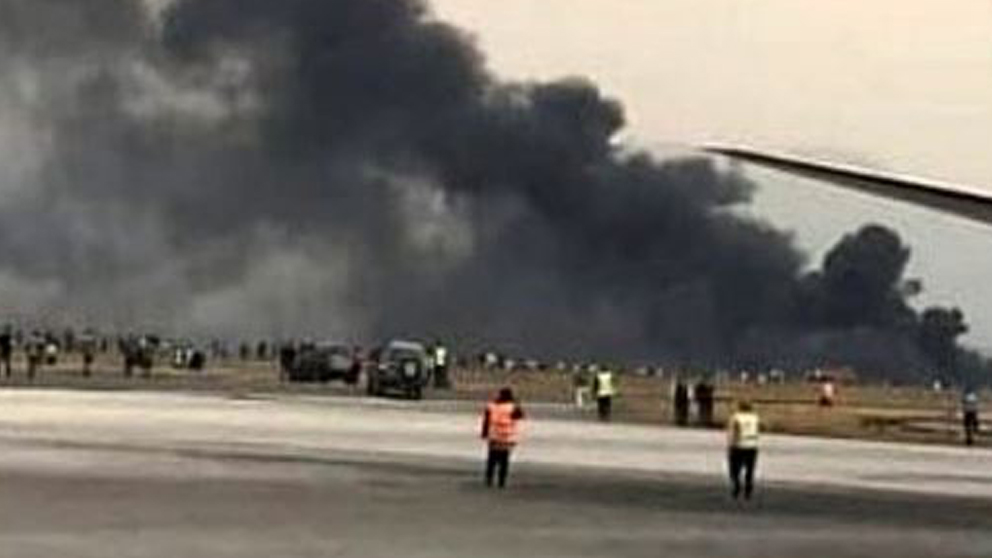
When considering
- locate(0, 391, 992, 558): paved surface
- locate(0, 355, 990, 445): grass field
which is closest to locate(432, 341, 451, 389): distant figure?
locate(0, 355, 990, 445): grass field

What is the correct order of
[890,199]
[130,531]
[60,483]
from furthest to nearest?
[890,199]
[60,483]
[130,531]

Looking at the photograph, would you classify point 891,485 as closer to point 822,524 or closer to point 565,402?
point 822,524

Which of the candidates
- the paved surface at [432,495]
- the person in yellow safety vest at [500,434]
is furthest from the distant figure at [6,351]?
the person in yellow safety vest at [500,434]

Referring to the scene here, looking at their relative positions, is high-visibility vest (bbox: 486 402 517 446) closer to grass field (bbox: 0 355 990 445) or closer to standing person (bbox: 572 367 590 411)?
grass field (bbox: 0 355 990 445)

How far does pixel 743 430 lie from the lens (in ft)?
132

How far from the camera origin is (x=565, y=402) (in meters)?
106

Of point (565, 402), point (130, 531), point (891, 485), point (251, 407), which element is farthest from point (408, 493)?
point (565, 402)

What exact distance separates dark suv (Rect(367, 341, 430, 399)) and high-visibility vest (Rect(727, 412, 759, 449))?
181ft

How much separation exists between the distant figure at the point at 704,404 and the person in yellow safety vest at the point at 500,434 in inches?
1491

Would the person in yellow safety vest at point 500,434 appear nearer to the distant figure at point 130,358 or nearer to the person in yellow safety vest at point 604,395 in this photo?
the person in yellow safety vest at point 604,395

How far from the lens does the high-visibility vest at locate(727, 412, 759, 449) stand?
40.1 metres

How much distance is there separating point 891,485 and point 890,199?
25.1 ft

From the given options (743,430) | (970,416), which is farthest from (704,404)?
(743,430)

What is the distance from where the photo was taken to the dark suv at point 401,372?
318 feet
